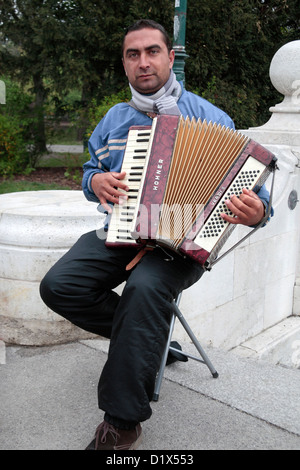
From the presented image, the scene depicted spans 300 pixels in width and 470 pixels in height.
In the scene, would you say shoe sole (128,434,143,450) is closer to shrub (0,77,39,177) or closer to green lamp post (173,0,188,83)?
green lamp post (173,0,188,83)

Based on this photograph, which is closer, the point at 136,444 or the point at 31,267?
A: the point at 136,444

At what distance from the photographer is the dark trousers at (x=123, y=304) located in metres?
2.06

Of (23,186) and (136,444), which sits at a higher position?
(136,444)

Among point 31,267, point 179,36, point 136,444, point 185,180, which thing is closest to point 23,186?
point 179,36

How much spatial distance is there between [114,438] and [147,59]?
5.91 feet

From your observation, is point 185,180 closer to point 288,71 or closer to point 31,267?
point 31,267

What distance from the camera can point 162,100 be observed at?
8.33ft

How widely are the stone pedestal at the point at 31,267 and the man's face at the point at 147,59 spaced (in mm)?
1059

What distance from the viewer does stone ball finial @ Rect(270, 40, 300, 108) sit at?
489 cm

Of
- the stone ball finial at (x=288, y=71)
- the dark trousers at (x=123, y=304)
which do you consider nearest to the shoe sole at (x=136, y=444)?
the dark trousers at (x=123, y=304)

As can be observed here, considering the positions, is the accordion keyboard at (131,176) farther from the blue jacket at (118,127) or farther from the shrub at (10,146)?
the shrub at (10,146)

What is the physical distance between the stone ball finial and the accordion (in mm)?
2997

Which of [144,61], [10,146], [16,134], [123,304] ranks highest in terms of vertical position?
[144,61]

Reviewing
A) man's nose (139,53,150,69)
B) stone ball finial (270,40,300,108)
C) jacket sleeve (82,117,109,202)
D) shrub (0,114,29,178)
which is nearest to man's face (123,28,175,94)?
man's nose (139,53,150,69)
